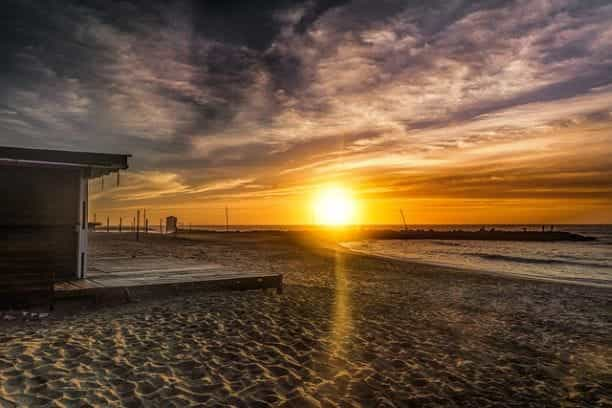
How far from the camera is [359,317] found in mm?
9594

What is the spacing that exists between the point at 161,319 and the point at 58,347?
2257 mm

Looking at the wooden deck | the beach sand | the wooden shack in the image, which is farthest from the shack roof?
the beach sand

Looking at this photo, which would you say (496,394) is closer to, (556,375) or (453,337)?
(556,375)

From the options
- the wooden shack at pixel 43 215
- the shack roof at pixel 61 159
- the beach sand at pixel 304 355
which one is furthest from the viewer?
the shack roof at pixel 61 159

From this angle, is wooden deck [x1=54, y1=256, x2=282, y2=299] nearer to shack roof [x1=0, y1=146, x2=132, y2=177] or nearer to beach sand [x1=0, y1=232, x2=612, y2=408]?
beach sand [x1=0, y1=232, x2=612, y2=408]

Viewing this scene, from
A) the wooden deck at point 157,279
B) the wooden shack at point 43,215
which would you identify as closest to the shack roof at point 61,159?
the wooden shack at point 43,215

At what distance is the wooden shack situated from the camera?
375 inches

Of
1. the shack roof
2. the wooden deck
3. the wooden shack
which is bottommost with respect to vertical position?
the wooden deck

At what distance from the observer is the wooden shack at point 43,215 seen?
952 cm

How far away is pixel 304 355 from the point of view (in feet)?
22.0

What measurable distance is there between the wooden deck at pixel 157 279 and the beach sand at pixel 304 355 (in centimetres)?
40

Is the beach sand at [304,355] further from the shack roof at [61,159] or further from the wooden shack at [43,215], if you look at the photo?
the shack roof at [61,159]

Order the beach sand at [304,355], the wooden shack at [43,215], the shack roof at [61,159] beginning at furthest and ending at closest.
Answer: the shack roof at [61,159], the wooden shack at [43,215], the beach sand at [304,355]

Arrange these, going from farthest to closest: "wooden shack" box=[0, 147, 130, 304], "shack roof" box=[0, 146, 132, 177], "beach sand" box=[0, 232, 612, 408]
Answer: "shack roof" box=[0, 146, 132, 177]
"wooden shack" box=[0, 147, 130, 304]
"beach sand" box=[0, 232, 612, 408]
